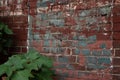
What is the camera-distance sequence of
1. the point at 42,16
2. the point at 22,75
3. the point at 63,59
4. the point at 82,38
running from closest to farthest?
the point at 22,75
the point at 82,38
the point at 63,59
the point at 42,16

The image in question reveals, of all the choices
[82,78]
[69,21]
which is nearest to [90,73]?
[82,78]

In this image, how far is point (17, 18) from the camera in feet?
12.5

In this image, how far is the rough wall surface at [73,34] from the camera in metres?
3.05

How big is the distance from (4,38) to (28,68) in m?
0.93

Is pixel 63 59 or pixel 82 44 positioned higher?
pixel 82 44

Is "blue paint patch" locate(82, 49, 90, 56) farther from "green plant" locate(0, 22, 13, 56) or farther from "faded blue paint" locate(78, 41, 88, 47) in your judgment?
"green plant" locate(0, 22, 13, 56)

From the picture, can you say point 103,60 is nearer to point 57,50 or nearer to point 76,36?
point 76,36

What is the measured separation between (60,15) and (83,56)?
643 millimetres

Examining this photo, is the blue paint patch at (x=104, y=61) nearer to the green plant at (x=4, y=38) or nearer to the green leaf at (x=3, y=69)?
the green leaf at (x=3, y=69)

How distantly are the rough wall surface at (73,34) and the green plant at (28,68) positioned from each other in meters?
0.31

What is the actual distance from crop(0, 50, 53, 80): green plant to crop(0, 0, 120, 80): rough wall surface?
31cm

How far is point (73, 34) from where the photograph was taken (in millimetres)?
3316

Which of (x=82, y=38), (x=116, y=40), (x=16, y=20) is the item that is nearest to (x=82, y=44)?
(x=82, y=38)

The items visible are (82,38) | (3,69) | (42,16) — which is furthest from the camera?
(42,16)
